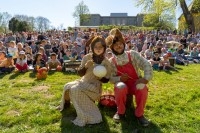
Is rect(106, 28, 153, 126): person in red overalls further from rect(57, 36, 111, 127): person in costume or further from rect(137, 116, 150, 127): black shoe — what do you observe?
rect(57, 36, 111, 127): person in costume

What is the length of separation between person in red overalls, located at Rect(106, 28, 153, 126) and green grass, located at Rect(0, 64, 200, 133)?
26 cm

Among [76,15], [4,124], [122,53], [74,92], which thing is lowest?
[4,124]

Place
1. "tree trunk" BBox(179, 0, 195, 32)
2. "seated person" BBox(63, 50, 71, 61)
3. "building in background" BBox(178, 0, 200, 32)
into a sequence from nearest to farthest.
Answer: "seated person" BBox(63, 50, 71, 61) < "tree trunk" BBox(179, 0, 195, 32) < "building in background" BBox(178, 0, 200, 32)

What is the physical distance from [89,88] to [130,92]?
741mm

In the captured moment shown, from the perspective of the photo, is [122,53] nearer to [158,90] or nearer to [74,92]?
[74,92]

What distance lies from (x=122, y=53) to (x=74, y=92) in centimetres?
106

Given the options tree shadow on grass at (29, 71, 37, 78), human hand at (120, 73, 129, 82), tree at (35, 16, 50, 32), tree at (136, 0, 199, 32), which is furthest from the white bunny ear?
tree at (35, 16, 50, 32)

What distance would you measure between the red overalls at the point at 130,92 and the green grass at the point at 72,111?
0.83 ft

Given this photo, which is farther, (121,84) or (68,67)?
(68,67)

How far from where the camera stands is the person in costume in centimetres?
431

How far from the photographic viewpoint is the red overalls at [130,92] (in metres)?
4.22

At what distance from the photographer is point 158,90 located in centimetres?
662

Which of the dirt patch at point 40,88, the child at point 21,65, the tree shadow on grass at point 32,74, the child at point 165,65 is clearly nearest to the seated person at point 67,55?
the child at point 21,65

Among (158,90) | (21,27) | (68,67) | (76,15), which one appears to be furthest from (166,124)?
(76,15)
